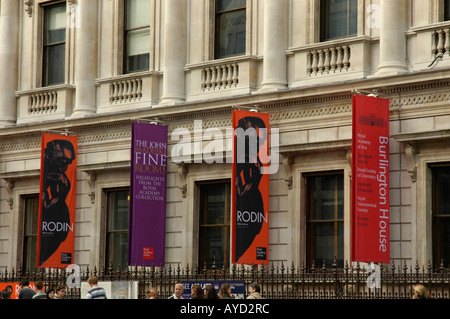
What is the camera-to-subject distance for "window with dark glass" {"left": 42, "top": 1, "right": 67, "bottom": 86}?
31047mm

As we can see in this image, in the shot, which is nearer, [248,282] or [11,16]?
[248,282]

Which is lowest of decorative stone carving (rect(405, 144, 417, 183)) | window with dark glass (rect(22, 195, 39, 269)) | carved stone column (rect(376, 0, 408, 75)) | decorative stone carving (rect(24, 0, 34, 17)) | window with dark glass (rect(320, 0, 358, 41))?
window with dark glass (rect(22, 195, 39, 269))

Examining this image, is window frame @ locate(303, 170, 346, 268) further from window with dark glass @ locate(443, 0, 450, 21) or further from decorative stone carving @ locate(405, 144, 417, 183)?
window with dark glass @ locate(443, 0, 450, 21)

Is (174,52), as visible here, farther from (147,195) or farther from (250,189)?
(250,189)

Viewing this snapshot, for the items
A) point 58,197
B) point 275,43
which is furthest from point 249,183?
point 58,197

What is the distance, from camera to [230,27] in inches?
1066

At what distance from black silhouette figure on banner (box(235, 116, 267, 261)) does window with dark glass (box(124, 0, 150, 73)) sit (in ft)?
17.8

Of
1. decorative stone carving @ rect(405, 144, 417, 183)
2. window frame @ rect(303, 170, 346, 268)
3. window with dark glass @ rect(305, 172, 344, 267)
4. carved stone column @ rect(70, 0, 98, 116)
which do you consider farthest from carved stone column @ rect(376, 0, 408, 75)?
carved stone column @ rect(70, 0, 98, 116)

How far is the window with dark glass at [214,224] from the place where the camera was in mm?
26344

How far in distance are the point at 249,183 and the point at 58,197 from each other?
6.82m

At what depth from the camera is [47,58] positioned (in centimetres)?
3148
